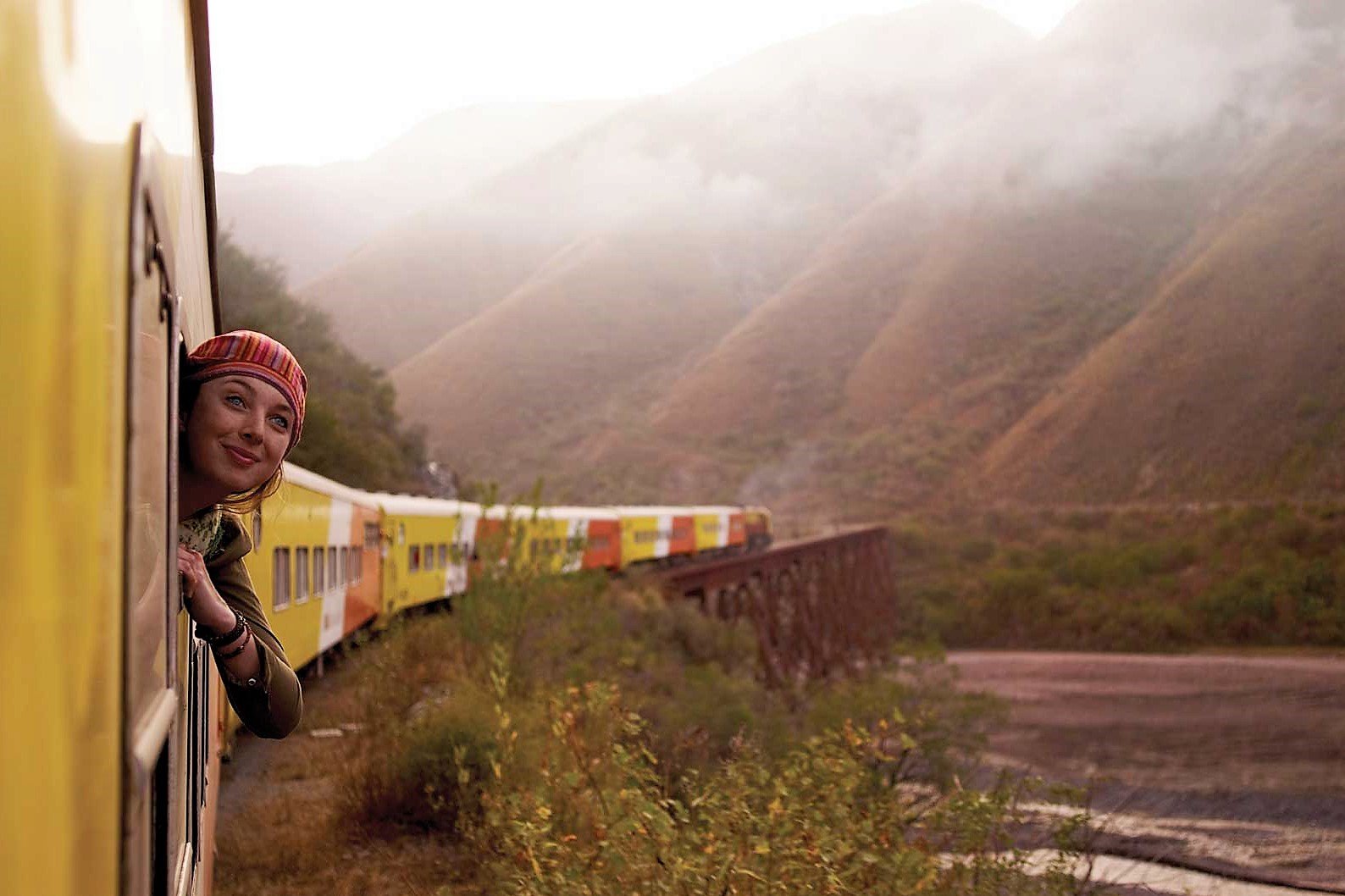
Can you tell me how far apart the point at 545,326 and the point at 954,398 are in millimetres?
28373

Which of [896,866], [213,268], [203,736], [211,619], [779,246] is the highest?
[779,246]

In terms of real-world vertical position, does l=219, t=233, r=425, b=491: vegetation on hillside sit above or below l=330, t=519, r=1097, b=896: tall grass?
above

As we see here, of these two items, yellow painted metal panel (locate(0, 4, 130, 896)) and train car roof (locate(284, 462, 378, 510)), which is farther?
train car roof (locate(284, 462, 378, 510))

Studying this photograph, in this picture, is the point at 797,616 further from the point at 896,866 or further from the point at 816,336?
the point at 816,336

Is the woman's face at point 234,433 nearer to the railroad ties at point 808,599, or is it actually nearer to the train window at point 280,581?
the train window at point 280,581

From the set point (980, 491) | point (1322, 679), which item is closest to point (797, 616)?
point (1322, 679)

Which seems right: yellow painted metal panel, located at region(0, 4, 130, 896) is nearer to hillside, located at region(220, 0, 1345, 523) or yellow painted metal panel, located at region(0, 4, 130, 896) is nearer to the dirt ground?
the dirt ground

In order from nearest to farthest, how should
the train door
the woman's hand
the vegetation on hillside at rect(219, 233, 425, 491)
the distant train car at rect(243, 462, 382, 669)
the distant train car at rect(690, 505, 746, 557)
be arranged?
1. the train door
2. the woman's hand
3. the distant train car at rect(243, 462, 382, 669)
4. the vegetation on hillside at rect(219, 233, 425, 491)
5. the distant train car at rect(690, 505, 746, 557)

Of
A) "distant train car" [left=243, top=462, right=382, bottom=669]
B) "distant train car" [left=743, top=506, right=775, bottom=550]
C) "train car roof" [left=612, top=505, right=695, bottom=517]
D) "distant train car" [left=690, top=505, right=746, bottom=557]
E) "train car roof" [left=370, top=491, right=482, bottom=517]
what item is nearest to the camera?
"distant train car" [left=243, top=462, right=382, bottom=669]

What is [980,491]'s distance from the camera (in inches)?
2174

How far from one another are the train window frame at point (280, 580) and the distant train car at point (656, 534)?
1377 centimetres

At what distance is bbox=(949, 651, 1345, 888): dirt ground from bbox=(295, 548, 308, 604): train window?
21.0 ft

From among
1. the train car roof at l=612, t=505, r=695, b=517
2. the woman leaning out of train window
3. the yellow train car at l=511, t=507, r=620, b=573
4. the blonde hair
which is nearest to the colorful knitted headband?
the woman leaning out of train window

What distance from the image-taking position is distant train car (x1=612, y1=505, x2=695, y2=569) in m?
25.1
